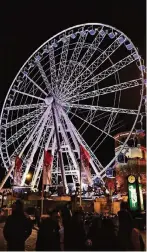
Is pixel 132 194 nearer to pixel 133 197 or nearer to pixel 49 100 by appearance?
pixel 133 197

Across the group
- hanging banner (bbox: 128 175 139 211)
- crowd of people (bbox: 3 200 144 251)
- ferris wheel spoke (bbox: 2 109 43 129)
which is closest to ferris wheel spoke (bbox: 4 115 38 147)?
ferris wheel spoke (bbox: 2 109 43 129)

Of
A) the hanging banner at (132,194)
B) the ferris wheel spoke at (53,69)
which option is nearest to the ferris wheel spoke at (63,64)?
the ferris wheel spoke at (53,69)

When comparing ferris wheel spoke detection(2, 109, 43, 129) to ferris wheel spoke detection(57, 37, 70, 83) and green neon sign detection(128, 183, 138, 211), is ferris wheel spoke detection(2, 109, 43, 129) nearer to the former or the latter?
ferris wheel spoke detection(57, 37, 70, 83)

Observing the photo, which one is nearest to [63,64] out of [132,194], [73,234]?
[132,194]

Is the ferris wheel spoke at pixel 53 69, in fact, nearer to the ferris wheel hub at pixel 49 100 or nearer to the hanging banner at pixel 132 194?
the ferris wheel hub at pixel 49 100

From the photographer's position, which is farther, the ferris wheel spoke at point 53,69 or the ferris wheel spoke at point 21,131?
A: the ferris wheel spoke at point 21,131

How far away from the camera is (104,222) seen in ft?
16.6

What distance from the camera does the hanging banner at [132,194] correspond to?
14125mm

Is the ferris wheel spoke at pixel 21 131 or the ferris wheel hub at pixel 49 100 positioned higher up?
the ferris wheel hub at pixel 49 100

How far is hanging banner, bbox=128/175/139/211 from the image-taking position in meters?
14.1

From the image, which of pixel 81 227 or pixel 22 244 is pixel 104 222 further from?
pixel 22 244

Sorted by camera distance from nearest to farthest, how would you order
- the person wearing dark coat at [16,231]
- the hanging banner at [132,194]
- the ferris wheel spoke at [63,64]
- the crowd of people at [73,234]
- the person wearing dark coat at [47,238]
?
the crowd of people at [73,234] → the person wearing dark coat at [47,238] → the person wearing dark coat at [16,231] → the hanging banner at [132,194] → the ferris wheel spoke at [63,64]

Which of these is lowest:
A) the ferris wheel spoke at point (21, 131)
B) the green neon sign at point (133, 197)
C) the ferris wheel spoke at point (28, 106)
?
the green neon sign at point (133, 197)

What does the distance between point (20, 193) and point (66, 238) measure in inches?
894
